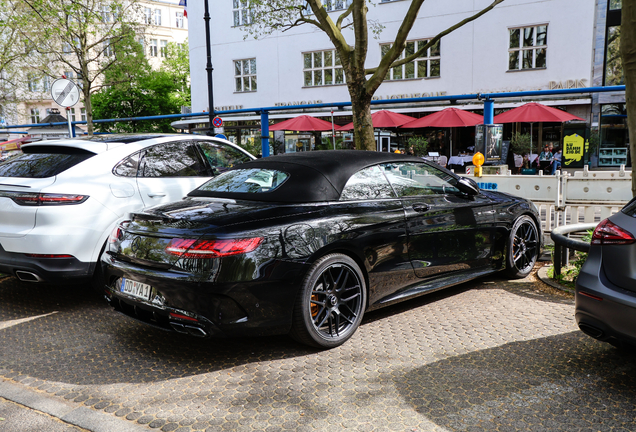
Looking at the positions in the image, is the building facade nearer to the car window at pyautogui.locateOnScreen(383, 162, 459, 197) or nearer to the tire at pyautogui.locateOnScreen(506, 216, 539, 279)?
the tire at pyautogui.locateOnScreen(506, 216, 539, 279)

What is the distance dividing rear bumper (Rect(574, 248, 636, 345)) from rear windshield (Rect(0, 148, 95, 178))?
4.42 m

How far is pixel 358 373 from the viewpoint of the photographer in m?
3.67

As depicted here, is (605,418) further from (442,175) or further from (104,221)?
(104,221)

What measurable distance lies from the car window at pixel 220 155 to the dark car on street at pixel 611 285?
13.3 ft

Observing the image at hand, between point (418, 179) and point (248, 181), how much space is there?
160 cm

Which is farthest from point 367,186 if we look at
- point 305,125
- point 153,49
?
point 153,49

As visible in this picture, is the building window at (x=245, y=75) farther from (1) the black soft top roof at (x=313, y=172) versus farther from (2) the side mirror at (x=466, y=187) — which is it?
(1) the black soft top roof at (x=313, y=172)

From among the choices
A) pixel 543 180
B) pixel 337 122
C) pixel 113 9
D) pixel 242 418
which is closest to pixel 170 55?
pixel 337 122

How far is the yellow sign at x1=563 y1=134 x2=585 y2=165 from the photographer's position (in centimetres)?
2114

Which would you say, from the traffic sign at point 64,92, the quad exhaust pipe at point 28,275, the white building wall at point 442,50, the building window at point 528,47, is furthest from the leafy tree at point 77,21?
the building window at point 528,47

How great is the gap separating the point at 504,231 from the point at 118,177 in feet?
13.0

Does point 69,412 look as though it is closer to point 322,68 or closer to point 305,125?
point 305,125

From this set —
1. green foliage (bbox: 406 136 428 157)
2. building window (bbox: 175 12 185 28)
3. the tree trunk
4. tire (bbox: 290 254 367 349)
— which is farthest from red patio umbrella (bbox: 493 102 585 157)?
building window (bbox: 175 12 185 28)

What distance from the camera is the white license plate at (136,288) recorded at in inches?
153
